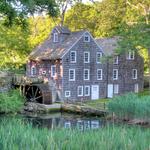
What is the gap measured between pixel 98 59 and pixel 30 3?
91.1 feet

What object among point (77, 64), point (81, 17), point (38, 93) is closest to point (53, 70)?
point (77, 64)

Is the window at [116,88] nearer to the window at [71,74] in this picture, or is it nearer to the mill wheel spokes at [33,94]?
the window at [71,74]

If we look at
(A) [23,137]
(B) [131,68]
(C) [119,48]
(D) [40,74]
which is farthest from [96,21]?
(A) [23,137]

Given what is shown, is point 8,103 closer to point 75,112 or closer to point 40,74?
point 75,112

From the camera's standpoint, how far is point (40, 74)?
152 ft

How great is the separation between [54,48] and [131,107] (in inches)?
762

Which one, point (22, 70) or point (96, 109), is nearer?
point (96, 109)

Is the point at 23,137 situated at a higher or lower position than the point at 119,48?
lower

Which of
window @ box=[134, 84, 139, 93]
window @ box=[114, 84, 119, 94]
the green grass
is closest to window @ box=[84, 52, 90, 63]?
window @ box=[114, 84, 119, 94]

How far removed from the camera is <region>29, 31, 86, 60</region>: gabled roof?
43.3 metres

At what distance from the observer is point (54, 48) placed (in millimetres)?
45156

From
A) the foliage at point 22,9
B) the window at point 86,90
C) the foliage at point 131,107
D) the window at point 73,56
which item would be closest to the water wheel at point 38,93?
the window at point 73,56

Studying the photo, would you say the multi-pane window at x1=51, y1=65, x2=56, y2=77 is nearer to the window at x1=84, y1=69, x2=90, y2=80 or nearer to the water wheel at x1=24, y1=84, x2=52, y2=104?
the water wheel at x1=24, y1=84, x2=52, y2=104

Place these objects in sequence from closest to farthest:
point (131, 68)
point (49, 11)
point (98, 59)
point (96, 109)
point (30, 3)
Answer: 1. point (30, 3)
2. point (49, 11)
3. point (96, 109)
4. point (98, 59)
5. point (131, 68)
